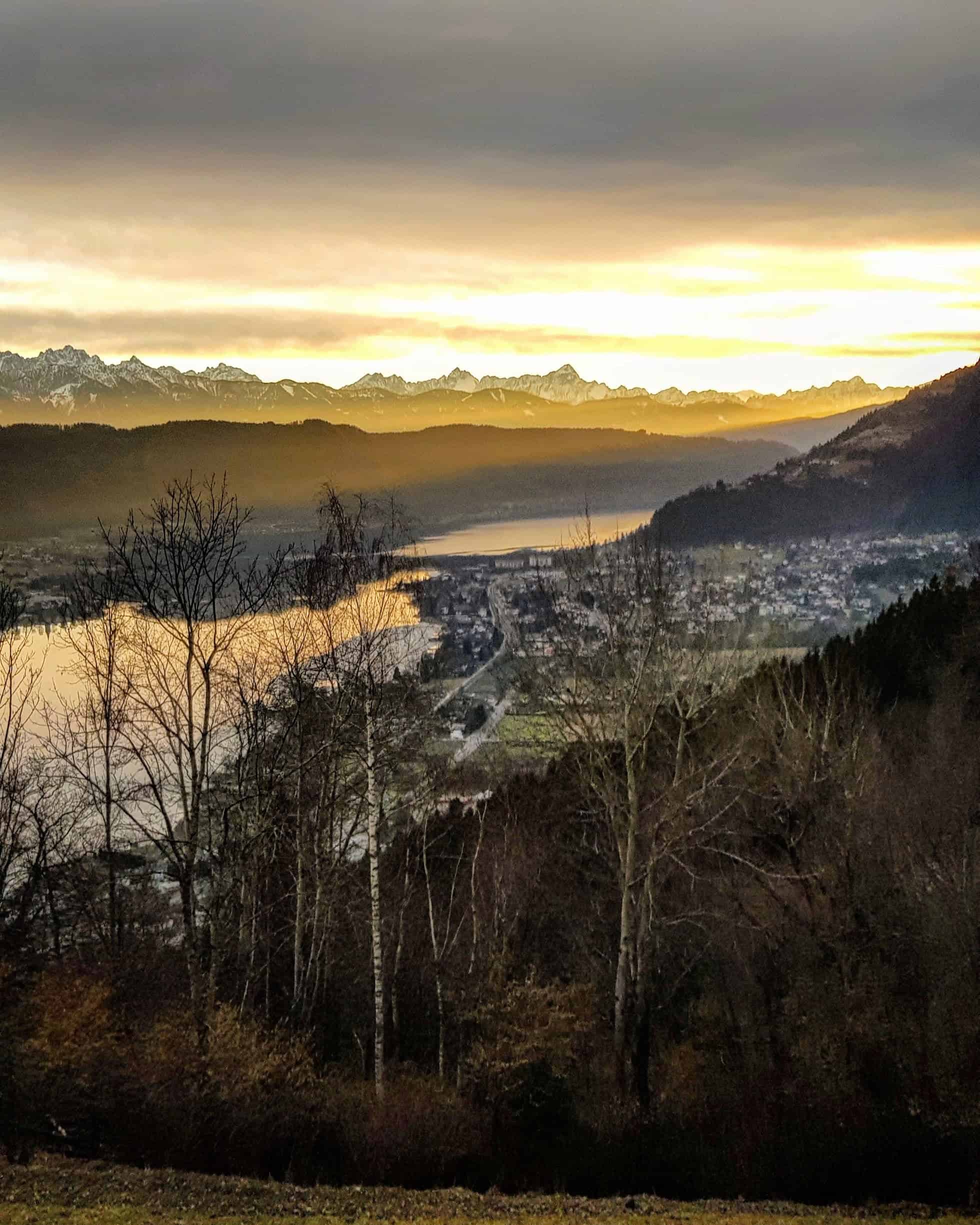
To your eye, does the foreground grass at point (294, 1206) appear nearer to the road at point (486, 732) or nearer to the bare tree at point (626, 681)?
the bare tree at point (626, 681)

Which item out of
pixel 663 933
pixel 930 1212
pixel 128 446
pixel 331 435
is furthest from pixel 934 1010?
pixel 331 435

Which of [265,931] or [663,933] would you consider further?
[663,933]

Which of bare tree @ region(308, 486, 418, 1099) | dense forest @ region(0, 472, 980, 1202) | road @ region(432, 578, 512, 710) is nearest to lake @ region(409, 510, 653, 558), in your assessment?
road @ region(432, 578, 512, 710)

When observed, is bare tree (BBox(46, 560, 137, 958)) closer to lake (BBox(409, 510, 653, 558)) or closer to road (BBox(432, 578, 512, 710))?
road (BBox(432, 578, 512, 710))

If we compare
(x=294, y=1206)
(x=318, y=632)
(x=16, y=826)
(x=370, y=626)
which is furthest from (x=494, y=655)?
(x=294, y=1206)

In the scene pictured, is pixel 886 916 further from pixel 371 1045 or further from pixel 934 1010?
pixel 371 1045

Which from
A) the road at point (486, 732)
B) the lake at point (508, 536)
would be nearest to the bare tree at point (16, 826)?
the road at point (486, 732)
